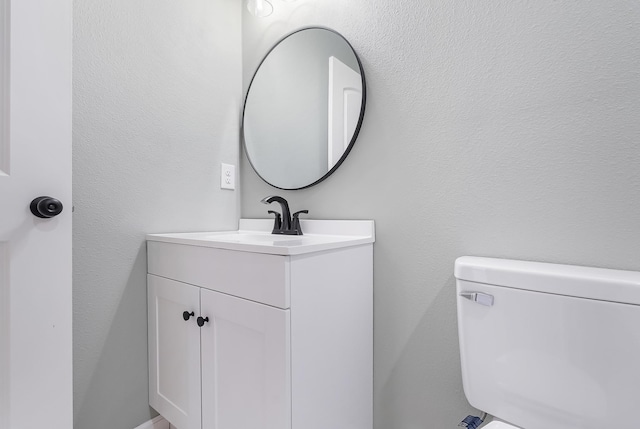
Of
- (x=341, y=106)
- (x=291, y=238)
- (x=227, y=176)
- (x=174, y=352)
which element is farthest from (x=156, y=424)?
(x=341, y=106)

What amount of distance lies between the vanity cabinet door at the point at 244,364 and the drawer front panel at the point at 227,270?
0.10ft

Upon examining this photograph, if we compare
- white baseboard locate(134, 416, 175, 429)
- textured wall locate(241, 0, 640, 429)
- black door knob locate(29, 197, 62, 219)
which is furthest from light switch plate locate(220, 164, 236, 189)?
white baseboard locate(134, 416, 175, 429)

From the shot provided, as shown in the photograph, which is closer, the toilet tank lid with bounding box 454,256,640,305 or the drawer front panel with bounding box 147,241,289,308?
the toilet tank lid with bounding box 454,256,640,305

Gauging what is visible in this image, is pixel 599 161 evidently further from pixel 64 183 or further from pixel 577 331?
pixel 64 183

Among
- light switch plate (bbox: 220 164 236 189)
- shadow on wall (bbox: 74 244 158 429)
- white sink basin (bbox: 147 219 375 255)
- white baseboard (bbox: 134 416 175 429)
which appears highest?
light switch plate (bbox: 220 164 236 189)

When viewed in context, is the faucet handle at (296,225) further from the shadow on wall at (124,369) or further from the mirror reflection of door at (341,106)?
the shadow on wall at (124,369)

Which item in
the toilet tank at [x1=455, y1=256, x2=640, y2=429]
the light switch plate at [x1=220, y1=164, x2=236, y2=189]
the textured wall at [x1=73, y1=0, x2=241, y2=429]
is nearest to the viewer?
the toilet tank at [x1=455, y1=256, x2=640, y2=429]

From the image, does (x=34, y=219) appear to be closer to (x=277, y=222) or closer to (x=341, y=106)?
(x=277, y=222)

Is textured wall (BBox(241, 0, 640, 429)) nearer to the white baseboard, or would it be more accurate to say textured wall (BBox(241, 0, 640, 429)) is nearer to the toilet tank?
the toilet tank

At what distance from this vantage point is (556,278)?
0.69 metres

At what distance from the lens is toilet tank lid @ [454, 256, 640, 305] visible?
0.63m

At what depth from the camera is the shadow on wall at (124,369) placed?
109cm

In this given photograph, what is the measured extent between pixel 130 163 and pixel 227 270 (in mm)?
614

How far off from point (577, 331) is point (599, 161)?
1.32 feet
